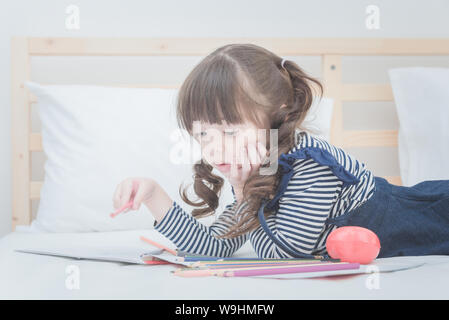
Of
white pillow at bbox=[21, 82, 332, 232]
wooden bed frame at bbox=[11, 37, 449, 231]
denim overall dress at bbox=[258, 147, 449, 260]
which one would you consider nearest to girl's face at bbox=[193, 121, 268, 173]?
denim overall dress at bbox=[258, 147, 449, 260]

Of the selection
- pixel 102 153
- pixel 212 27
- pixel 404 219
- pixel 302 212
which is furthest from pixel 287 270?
pixel 212 27

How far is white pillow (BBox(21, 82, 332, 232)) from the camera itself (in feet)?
4.23

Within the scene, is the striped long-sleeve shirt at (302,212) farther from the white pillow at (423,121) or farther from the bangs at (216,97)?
the white pillow at (423,121)

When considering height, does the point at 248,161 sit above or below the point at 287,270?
above

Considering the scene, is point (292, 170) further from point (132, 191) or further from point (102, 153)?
point (102, 153)

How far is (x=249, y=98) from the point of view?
0.83 m

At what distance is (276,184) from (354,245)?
16cm

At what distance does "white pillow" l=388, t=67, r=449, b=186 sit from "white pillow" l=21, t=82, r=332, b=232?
1.32ft

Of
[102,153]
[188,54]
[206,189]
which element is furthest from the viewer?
[188,54]

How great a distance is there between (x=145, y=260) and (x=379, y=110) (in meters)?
1.26

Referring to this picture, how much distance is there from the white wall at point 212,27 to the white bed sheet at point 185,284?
3.32ft

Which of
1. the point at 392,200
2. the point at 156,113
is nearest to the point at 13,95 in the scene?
the point at 156,113

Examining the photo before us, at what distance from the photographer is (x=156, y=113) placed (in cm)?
140

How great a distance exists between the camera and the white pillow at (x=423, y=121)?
150cm
